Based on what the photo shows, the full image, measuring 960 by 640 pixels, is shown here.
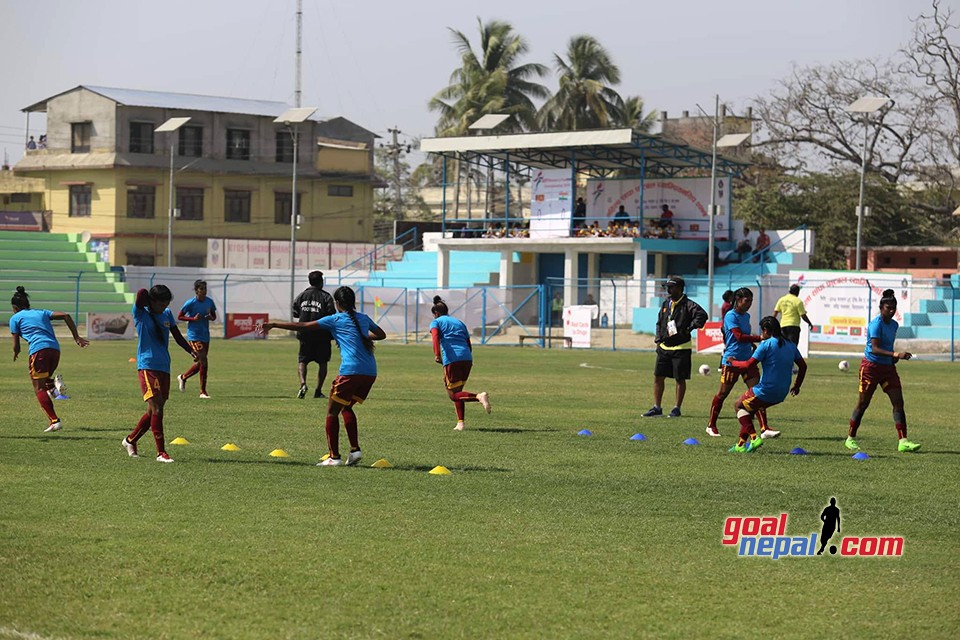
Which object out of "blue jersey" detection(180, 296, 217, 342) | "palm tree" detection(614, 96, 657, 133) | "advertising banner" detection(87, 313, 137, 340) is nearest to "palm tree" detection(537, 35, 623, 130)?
"palm tree" detection(614, 96, 657, 133)

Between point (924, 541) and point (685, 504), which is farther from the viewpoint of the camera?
point (685, 504)

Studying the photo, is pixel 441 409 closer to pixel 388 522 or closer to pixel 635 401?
pixel 635 401

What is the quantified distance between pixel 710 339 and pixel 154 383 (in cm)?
2642

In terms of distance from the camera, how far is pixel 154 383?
12.8 meters

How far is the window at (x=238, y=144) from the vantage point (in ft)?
242

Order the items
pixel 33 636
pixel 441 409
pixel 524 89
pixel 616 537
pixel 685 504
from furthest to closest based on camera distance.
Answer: pixel 524 89 < pixel 441 409 < pixel 685 504 < pixel 616 537 < pixel 33 636

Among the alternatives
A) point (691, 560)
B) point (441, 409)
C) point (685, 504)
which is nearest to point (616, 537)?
point (691, 560)

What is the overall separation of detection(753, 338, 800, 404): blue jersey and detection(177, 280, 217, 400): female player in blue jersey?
371 inches

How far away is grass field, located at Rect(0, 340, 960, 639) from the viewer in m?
7.05

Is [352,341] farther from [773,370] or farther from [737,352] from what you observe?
[737,352]

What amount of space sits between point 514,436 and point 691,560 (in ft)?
23.8

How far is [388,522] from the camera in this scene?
9.62 meters

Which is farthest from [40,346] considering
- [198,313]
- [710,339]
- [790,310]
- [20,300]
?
[710,339]

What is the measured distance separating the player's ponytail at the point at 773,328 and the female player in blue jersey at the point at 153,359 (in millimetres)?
6195
